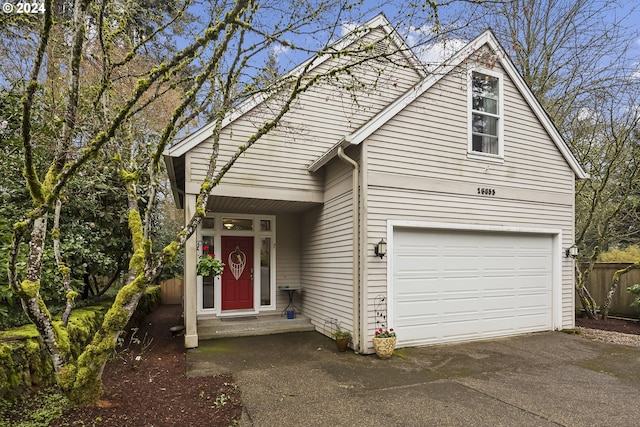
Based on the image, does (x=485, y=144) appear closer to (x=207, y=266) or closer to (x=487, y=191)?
(x=487, y=191)

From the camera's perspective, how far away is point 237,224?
29.3 ft

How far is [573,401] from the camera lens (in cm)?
426

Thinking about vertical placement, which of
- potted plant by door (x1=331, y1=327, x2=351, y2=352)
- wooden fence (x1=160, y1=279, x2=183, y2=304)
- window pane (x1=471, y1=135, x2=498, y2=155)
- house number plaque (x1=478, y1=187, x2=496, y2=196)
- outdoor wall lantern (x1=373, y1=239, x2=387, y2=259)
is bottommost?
wooden fence (x1=160, y1=279, x2=183, y2=304)

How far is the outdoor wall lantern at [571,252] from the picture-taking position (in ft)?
27.0

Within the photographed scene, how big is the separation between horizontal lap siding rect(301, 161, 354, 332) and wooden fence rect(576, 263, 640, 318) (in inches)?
319

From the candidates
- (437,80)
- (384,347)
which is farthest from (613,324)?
(437,80)

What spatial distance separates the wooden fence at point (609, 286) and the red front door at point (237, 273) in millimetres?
9546

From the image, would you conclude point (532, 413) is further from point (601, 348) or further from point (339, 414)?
point (601, 348)

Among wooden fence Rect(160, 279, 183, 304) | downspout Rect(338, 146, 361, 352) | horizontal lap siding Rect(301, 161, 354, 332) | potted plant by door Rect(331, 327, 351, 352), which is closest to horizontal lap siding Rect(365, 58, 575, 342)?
downspout Rect(338, 146, 361, 352)

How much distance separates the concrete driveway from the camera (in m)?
3.84

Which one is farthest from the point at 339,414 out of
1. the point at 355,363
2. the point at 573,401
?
the point at 573,401

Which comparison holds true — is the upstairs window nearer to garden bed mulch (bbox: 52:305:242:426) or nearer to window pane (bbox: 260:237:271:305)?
window pane (bbox: 260:237:271:305)

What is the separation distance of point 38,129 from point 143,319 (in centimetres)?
555

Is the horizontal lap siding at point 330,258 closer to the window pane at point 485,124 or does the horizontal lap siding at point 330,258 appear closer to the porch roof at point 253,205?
the porch roof at point 253,205
